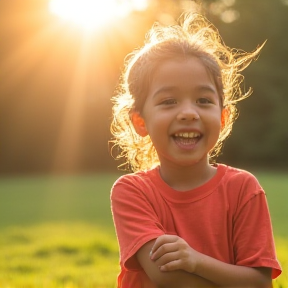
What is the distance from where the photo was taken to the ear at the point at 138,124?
12.2 feet

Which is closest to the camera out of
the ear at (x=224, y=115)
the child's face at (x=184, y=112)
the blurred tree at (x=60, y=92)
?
the child's face at (x=184, y=112)

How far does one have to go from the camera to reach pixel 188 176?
11.6ft

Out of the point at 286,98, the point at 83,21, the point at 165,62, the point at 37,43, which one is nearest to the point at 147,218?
the point at 165,62

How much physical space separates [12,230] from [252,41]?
1615 centimetres

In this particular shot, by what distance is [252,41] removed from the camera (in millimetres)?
24766

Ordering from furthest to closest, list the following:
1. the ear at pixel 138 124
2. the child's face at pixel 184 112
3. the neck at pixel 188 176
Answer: the ear at pixel 138 124
the neck at pixel 188 176
the child's face at pixel 184 112

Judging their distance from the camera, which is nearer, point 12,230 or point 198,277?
point 198,277

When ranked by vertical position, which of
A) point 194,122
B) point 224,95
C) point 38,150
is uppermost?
point 38,150

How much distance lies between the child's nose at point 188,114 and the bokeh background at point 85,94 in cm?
1112

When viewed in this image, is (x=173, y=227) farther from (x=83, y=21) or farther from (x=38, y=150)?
(x=38, y=150)

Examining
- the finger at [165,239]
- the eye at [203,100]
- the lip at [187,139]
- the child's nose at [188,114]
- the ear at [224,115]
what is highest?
Result: the ear at [224,115]

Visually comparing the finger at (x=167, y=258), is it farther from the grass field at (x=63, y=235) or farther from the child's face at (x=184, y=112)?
the grass field at (x=63, y=235)

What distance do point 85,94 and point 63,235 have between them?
1354cm

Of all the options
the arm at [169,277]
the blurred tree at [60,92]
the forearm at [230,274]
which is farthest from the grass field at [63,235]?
the blurred tree at [60,92]
